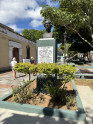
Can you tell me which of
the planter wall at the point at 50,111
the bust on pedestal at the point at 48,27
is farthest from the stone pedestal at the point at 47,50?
the planter wall at the point at 50,111

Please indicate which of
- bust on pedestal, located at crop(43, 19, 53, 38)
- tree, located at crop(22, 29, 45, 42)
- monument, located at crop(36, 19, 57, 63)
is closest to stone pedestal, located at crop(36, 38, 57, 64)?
monument, located at crop(36, 19, 57, 63)

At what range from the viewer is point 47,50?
4.25m

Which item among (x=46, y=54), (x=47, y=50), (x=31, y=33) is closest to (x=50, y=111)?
(x=46, y=54)

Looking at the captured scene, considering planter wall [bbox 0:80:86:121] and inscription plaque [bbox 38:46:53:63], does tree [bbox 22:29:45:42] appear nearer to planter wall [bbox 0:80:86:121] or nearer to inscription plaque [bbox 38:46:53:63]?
inscription plaque [bbox 38:46:53:63]

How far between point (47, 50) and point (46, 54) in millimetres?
193

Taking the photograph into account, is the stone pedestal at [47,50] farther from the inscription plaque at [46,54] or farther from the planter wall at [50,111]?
the planter wall at [50,111]

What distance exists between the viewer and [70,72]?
2879mm

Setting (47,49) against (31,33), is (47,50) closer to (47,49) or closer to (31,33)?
(47,49)

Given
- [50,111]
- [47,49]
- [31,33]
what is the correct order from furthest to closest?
[31,33] < [47,49] < [50,111]

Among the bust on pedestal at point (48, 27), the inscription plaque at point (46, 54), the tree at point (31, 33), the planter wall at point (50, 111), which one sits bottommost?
the planter wall at point (50, 111)

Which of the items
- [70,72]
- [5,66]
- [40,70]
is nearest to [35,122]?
[40,70]

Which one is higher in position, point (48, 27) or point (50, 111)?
point (48, 27)

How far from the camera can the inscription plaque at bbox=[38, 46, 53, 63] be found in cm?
423

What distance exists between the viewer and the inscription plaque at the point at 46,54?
4.23m
